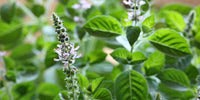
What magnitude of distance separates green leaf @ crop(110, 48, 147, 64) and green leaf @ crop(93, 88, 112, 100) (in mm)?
49

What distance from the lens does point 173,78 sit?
14.2 inches

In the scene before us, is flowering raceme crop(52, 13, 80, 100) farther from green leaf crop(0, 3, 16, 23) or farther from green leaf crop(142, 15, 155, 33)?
green leaf crop(0, 3, 16, 23)

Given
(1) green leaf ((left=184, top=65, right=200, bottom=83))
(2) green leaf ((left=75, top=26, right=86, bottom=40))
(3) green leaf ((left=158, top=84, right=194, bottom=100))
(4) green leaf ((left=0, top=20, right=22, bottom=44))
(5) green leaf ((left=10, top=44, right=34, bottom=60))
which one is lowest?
(3) green leaf ((left=158, top=84, right=194, bottom=100))

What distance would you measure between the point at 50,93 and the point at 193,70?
0.84 feet

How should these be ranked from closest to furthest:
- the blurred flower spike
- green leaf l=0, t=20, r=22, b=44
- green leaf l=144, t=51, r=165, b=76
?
the blurred flower spike → green leaf l=144, t=51, r=165, b=76 → green leaf l=0, t=20, r=22, b=44

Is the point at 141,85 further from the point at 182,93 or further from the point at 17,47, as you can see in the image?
the point at 17,47

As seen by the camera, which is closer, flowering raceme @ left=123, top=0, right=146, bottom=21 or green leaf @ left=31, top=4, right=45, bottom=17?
flowering raceme @ left=123, top=0, right=146, bottom=21

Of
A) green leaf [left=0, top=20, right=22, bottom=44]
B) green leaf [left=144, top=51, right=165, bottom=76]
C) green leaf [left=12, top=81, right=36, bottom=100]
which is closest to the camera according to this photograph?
green leaf [left=144, top=51, right=165, bottom=76]

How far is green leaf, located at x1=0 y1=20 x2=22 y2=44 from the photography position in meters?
0.58

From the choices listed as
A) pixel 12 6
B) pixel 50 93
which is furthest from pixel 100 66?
pixel 12 6

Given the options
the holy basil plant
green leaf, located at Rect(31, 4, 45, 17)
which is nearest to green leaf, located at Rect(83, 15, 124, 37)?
the holy basil plant

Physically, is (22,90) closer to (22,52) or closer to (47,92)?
(47,92)

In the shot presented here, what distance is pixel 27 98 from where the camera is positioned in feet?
1.47

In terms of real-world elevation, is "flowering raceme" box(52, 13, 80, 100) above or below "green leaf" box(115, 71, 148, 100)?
above
